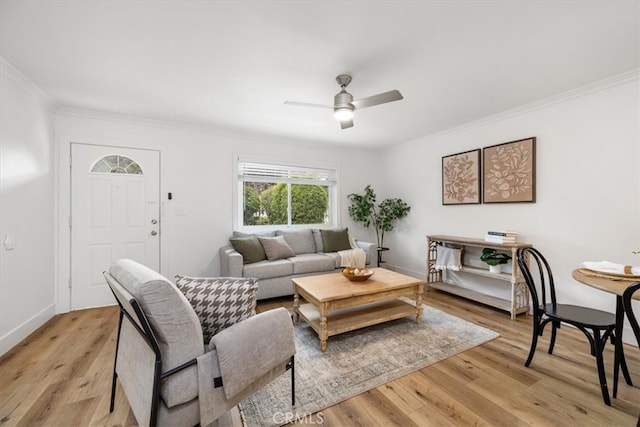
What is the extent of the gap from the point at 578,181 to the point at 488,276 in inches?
53.1

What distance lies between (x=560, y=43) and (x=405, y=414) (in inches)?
108

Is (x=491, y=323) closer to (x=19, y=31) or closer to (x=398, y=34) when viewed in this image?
(x=398, y=34)

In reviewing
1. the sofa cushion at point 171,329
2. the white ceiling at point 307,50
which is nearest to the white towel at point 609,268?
the white ceiling at point 307,50

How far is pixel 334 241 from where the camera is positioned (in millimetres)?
4227

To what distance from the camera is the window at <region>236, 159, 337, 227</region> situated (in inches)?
166

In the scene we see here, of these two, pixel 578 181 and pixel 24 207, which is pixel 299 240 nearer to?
pixel 24 207

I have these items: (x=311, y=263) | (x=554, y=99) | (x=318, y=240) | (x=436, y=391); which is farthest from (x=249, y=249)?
(x=554, y=99)

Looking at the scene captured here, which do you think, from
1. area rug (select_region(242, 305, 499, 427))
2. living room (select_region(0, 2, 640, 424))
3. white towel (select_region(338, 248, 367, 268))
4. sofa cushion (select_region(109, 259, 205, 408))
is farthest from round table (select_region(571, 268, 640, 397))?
white towel (select_region(338, 248, 367, 268))

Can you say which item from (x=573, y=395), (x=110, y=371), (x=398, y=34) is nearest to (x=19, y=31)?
(x=110, y=371)

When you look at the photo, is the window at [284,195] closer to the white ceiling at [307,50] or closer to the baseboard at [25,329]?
the white ceiling at [307,50]

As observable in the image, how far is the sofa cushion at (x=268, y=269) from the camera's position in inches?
130

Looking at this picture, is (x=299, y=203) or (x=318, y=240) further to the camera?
(x=299, y=203)

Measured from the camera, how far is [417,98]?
2846 mm

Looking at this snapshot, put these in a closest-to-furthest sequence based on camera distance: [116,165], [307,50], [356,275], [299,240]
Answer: [307,50], [356,275], [116,165], [299,240]
